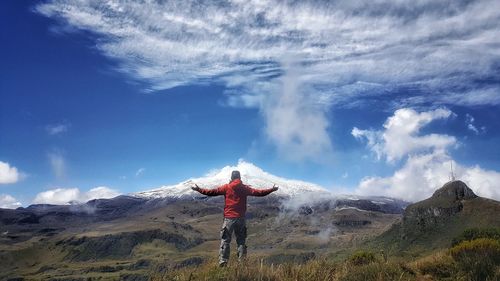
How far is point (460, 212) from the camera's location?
17412 cm

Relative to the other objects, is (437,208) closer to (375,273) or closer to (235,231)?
(235,231)

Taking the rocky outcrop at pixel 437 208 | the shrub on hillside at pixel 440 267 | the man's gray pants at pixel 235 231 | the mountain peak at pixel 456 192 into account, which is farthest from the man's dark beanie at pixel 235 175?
the mountain peak at pixel 456 192

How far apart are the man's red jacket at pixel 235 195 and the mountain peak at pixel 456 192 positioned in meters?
186

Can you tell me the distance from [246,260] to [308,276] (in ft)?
5.16

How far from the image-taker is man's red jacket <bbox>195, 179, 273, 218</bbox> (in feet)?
49.1

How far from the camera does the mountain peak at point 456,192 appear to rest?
604 ft

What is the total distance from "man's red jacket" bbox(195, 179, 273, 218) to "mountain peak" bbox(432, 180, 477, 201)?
185599 mm

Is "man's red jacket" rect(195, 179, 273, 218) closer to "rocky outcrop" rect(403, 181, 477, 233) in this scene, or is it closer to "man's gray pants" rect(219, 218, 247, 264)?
"man's gray pants" rect(219, 218, 247, 264)

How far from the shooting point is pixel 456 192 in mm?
189250

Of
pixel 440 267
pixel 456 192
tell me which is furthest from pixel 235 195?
pixel 456 192

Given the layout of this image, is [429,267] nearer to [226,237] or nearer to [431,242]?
[226,237]

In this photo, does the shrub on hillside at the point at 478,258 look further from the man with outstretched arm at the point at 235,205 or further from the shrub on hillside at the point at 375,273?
the man with outstretched arm at the point at 235,205

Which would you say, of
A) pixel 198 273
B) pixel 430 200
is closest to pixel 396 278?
pixel 198 273

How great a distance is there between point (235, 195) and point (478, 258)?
703 centimetres
